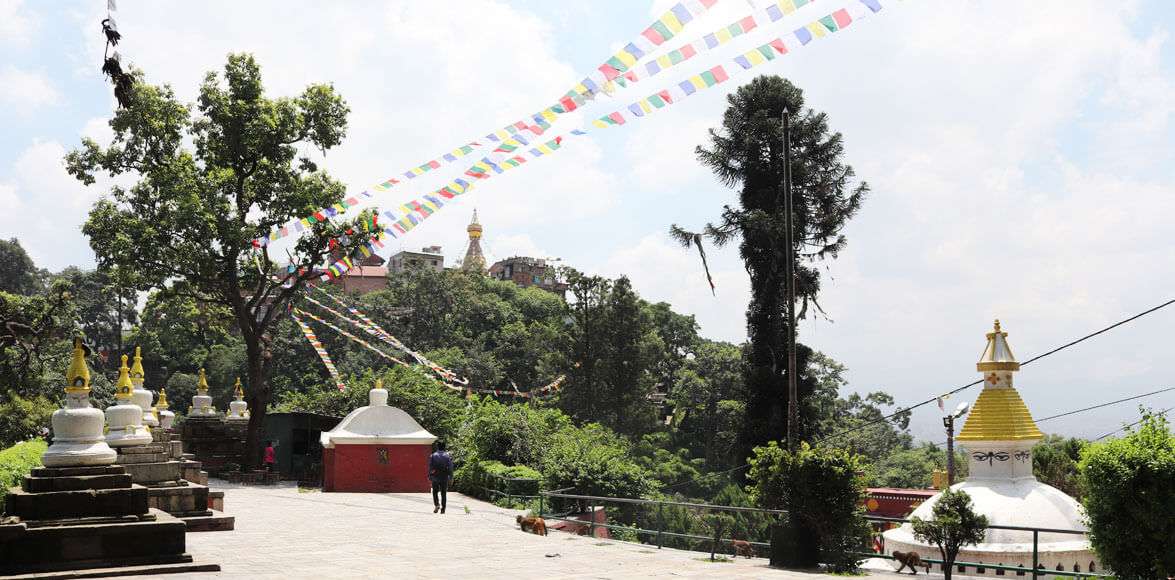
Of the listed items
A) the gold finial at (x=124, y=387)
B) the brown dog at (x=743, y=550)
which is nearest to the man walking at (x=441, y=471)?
the gold finial at (x=124, y=387)

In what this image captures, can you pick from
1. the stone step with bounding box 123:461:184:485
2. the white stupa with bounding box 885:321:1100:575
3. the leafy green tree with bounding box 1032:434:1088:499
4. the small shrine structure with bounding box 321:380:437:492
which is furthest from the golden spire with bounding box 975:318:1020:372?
the stone step with bounding box 123:461:184:485

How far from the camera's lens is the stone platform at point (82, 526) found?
37.7 ft

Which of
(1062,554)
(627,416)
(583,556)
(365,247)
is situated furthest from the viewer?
(627,416)

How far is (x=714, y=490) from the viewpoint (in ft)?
152

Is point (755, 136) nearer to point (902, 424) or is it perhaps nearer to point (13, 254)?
point (902, 424)

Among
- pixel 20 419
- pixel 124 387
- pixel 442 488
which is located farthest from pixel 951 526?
pixel 20 419

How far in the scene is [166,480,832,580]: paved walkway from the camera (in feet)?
40.9

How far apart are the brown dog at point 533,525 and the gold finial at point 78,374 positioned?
770cm

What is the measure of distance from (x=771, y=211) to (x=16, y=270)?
89377 mm

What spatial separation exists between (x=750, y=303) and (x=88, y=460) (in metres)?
→ 25.2

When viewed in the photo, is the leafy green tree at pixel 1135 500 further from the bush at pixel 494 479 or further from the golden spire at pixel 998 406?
the bush at pixel 494 479

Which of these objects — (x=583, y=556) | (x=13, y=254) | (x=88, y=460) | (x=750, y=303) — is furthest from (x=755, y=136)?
(x=13, y=254)

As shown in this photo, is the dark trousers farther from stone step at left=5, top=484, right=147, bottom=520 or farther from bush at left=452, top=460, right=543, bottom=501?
stone step at left=5, top=484, right=147, bottom=520

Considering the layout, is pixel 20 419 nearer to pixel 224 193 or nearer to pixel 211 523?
pixel 224 193
